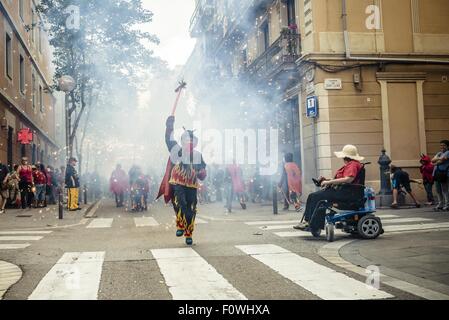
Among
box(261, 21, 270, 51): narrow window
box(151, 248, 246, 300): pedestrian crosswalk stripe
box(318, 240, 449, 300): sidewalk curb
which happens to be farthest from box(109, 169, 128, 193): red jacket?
box(318, 240, 449, 300): sidewalk curb

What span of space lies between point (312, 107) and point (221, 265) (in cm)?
1123

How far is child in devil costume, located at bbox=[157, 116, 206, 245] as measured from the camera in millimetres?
7383

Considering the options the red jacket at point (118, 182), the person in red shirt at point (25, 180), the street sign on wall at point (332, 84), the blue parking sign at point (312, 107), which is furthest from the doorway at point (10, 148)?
the street sign on wall at point (332, 84)

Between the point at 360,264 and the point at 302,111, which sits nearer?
the point at 360,264

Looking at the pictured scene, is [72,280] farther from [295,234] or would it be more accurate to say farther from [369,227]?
[369,227]

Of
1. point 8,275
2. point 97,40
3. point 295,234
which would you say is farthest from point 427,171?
point 97,40

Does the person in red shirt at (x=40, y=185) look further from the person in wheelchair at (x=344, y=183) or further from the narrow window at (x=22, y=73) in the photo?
the person in wheelchair at (x=344, y=183)

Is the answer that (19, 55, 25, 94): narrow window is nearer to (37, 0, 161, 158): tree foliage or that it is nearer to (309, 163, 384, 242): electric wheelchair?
(37, 0, 161, 158): tree foliage

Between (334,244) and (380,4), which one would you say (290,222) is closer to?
(334,244)

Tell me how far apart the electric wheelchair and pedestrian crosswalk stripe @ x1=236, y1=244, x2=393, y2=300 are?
1.16m

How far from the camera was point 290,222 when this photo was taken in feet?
34.8

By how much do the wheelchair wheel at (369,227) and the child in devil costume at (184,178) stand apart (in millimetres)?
2464
